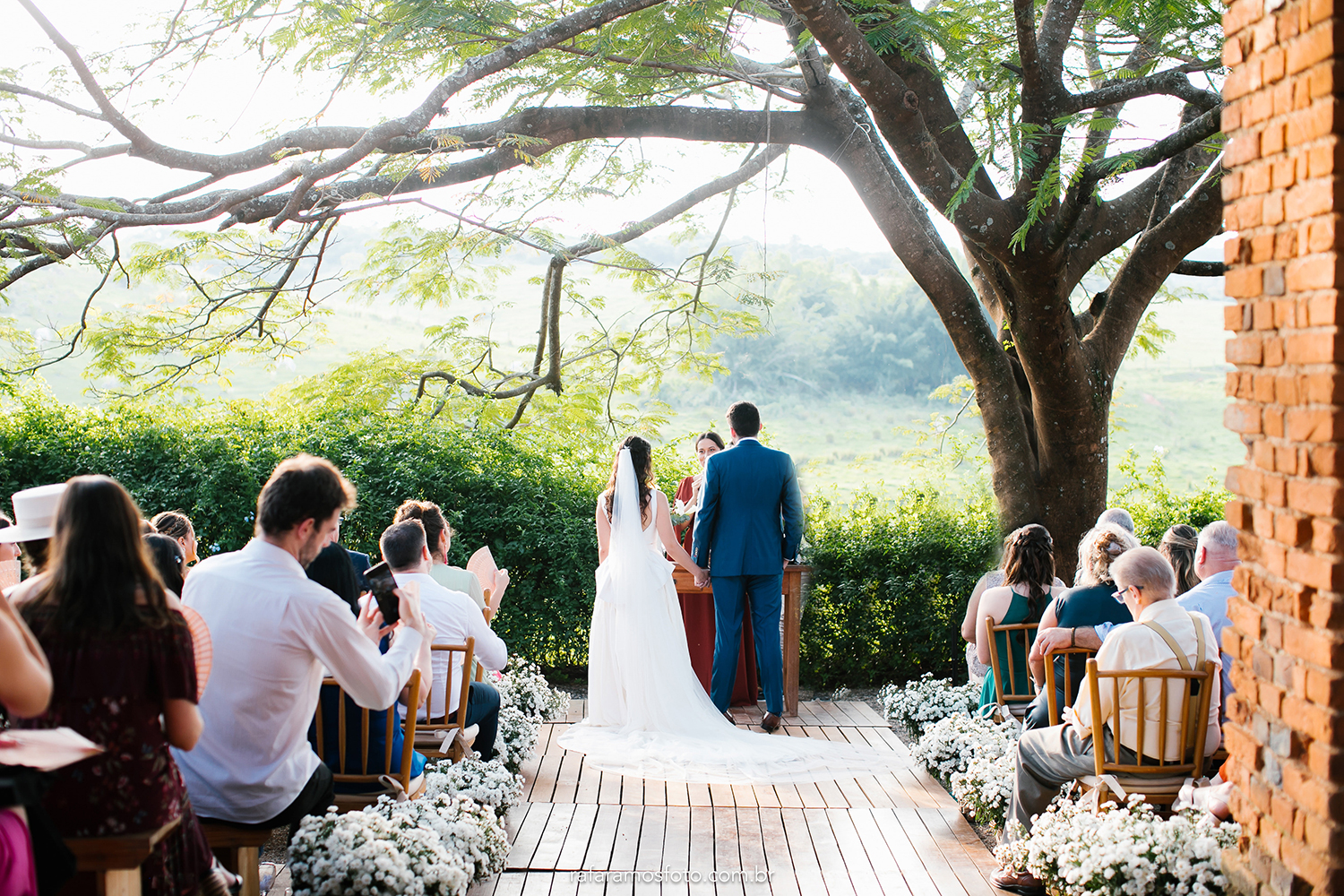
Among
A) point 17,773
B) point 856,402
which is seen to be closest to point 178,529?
point 17,773

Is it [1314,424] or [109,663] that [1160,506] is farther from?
[109,663]

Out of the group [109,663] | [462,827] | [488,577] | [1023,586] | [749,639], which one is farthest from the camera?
[749,639]

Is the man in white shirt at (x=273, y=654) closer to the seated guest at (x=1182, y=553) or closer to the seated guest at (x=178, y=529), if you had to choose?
the seated guest at (x=178, y=529)

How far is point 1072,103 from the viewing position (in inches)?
216

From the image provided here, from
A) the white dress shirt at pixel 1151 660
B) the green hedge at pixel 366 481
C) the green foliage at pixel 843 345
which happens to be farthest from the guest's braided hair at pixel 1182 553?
the green foliage at pixel 843 345

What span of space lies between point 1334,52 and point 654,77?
5384 millimetres

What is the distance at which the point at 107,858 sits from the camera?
95.7 inches

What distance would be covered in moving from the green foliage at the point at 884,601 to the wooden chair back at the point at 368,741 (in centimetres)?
460

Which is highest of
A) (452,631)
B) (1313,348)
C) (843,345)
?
(843,345)

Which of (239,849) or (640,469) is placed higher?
(640,469)

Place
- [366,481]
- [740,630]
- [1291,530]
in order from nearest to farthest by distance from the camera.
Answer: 1. [1291,530]
2. [740,630]
3. [366,481]

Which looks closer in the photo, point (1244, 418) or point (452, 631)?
point (1244, 418)

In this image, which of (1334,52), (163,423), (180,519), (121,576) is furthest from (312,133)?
(1334,52)

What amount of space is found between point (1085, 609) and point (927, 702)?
85.1 inches
